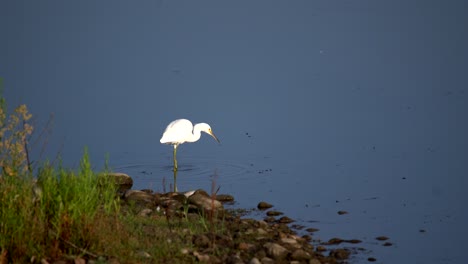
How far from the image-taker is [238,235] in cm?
721

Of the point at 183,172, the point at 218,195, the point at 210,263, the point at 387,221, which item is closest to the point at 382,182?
the point at 387,221

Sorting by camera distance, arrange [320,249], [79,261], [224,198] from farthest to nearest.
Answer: [224,198] → [320,249] → [79,261]

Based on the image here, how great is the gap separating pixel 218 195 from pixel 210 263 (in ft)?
10.4

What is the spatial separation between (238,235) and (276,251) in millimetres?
628

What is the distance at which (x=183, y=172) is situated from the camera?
36.1ft

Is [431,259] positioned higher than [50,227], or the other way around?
[50,227]

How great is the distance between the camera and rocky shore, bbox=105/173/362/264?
661 cm

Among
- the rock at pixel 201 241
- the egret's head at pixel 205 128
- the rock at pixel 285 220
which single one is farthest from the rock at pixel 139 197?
the egret's head at pixel 205 128

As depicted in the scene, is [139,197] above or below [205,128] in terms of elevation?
below

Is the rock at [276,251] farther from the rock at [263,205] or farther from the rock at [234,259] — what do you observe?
the rock at [263,205]

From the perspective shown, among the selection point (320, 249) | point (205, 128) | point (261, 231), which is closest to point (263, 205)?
point (261, 231)

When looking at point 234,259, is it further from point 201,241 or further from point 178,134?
point 178,134

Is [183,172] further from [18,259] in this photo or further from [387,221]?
[18,259]

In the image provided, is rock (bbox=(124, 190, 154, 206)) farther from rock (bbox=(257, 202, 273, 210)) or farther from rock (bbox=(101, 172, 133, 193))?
rock (bbox=(257, 202, 273, 210))
